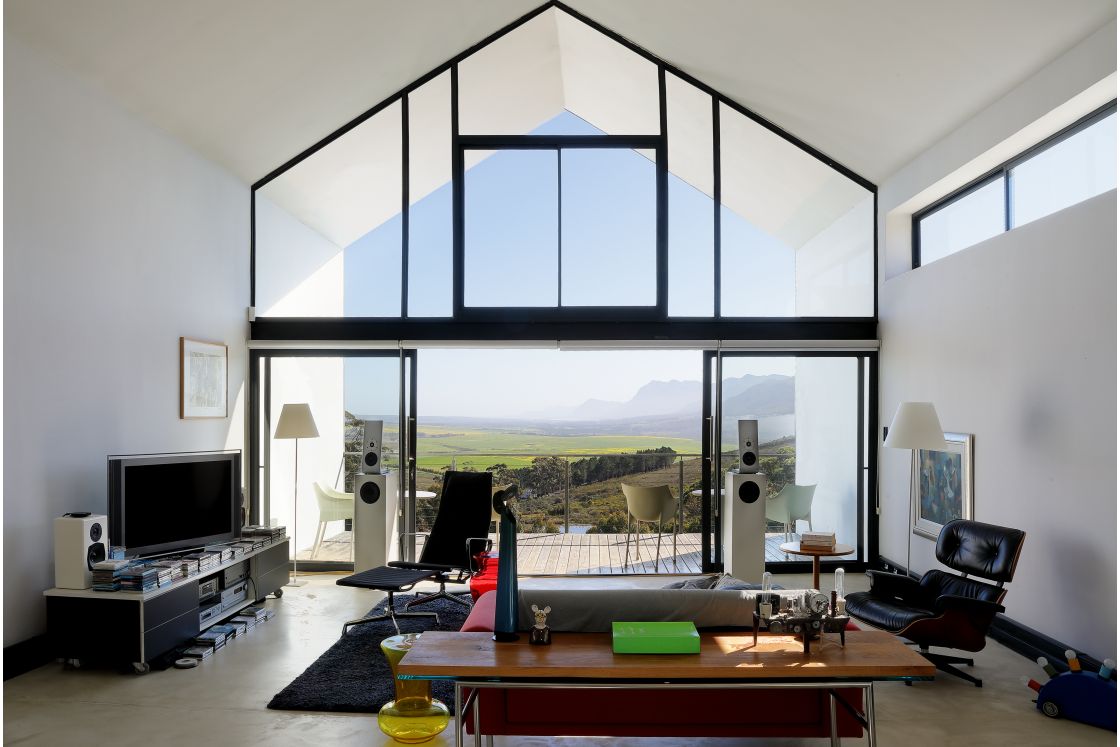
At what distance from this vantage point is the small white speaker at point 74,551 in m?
4.51

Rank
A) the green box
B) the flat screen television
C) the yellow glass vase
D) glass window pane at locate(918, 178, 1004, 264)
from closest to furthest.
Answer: the green box < the yellow glass vase < the flat screen television < glass window pane at locate(918, 178, 1004, 264)

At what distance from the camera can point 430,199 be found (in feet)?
23.8

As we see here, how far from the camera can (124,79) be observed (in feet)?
16.7

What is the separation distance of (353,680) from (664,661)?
→ 2191mm

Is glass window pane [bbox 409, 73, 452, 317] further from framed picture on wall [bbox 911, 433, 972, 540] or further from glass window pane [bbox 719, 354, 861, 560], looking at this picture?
framed picture on wall [bbox 911, 433, 972, 540]

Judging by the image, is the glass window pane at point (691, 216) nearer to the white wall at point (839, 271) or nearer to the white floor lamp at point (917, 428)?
the white wall at point (839, 271)

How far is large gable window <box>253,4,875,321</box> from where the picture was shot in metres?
7.19

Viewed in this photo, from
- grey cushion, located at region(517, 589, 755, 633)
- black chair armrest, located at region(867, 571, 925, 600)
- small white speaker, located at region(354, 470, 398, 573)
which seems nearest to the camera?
grey cushion, located at region(517, 589, 755, 633)

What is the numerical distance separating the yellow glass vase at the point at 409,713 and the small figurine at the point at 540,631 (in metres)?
0.69

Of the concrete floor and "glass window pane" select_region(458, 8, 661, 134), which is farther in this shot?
"glass window pane" select_region(458, 8, 661, 134)

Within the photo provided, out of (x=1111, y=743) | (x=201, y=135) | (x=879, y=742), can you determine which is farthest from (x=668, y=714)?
(x=201, y=135)

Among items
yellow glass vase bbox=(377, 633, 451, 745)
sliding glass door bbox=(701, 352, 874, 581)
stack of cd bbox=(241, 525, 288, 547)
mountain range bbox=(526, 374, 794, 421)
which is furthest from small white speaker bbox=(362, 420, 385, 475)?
yellow glass vase bbox=(377, 633, 451, 745)

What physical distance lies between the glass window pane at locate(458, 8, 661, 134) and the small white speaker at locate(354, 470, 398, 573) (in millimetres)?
3231

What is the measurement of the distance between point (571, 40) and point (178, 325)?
417cm
